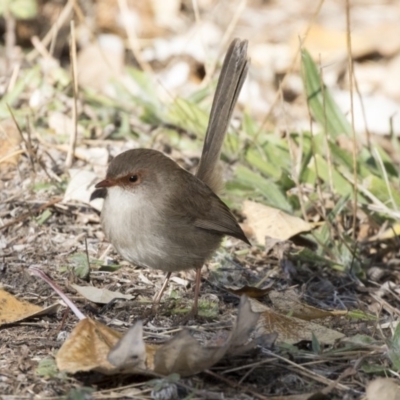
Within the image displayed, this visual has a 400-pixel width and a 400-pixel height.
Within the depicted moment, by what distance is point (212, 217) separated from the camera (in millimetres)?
5402

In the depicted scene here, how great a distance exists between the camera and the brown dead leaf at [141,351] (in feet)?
12.2

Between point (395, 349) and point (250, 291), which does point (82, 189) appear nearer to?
point (250, 291)

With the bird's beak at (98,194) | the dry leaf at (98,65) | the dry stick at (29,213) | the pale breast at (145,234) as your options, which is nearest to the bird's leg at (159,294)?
the pale breast at (145,234)

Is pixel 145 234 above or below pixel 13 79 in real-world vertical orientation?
below

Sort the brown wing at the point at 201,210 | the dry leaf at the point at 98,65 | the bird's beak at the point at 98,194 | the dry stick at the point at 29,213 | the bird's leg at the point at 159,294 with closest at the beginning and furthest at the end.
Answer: the bird's leg at the point at 159,294 < the brown wing at the point at 201,210 < the dry stick at the point at 29,213 < the bird's beak at the point at 98,194 < the dry leaf at the point at 98,65

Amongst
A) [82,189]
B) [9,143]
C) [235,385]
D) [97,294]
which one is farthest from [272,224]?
[235,385]

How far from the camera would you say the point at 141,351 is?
3730 millimetres

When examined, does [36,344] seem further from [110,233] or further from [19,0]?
[19,0]

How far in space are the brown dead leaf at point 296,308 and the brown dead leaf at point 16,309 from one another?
1.30 meters

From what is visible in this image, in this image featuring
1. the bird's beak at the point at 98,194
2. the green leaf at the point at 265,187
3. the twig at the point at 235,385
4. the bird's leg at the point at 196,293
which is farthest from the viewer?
the green leaf at the point at 265,187

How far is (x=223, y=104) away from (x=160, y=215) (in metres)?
1.19

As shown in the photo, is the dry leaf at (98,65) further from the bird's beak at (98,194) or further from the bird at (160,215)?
the bird at (160,215)

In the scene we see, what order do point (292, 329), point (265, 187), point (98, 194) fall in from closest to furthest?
point (292, 329) → point (98, 194) → point (265, 187)

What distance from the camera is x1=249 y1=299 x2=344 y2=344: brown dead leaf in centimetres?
441
